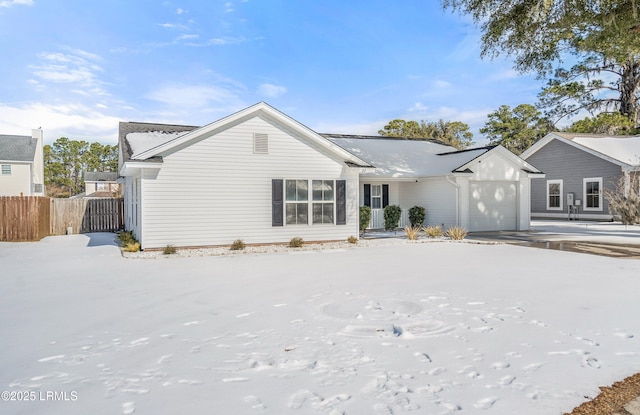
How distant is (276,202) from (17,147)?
32137mm

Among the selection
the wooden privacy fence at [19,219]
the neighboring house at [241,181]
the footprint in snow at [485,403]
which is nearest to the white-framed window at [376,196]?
the neighboring house at [241,181]

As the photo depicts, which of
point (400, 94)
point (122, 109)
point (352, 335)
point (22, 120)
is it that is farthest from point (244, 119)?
point (22, 120)

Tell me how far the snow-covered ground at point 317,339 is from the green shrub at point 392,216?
8.68 m

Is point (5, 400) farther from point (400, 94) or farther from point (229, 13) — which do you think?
point (400, 94)

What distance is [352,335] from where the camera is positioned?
193 inches

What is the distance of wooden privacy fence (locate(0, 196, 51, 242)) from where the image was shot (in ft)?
52.1

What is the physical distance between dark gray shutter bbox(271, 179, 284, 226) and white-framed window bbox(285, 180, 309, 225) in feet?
0.87

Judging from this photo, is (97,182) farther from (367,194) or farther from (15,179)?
(367,194)

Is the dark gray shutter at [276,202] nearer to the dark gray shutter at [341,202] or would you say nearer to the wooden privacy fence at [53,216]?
the dark gray shutter at [341,202]

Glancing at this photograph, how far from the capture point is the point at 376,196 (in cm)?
1969

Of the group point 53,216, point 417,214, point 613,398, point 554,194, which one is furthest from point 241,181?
point 554,194

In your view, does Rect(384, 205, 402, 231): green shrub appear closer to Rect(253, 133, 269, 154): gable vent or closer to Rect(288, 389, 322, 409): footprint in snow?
Rect(253, 133, 269, 154): gable vent

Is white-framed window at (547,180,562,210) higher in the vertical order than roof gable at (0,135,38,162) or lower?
lower

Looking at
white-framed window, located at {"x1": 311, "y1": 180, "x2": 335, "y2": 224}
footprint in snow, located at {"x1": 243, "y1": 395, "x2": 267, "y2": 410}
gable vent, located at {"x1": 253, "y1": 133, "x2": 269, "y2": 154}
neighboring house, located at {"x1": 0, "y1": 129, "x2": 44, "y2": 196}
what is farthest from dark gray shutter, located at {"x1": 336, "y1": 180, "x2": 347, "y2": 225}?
neighboring house, located at {"x1": 0, "y1": 129, "x2": 44, "y2": 196}
